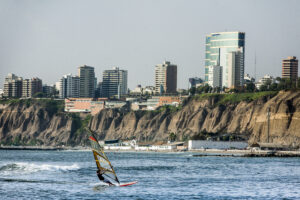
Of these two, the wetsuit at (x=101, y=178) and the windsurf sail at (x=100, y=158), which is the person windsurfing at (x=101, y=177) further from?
the windsurf sail at (x=100, y=158)

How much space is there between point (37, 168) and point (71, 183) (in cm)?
2538

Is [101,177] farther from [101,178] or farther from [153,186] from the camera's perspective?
[153,186]

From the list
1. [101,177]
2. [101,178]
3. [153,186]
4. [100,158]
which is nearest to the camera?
[100,158]

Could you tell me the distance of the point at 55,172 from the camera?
94688 millimetres

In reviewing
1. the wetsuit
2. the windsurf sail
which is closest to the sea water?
the wetsuit

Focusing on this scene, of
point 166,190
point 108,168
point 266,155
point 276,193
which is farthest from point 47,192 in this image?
point 266,155

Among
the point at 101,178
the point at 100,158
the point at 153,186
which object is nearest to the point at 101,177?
the point at 101,178

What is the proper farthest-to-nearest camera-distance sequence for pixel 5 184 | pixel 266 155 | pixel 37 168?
pixel 266 155
pixel 37 168
pixel 5 184

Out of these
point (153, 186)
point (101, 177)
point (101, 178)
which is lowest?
point (153, 186)

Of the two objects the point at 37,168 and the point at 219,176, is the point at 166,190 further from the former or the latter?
the point at 37,168

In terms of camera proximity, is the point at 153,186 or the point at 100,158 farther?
the point at 153,186

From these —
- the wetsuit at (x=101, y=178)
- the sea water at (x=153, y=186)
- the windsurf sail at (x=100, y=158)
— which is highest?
the windsurf sail at (x=100, y=158)

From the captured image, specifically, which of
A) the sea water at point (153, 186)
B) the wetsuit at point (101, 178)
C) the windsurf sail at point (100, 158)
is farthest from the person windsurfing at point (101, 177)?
the sea water at point (153, 186)

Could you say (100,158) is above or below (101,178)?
above
